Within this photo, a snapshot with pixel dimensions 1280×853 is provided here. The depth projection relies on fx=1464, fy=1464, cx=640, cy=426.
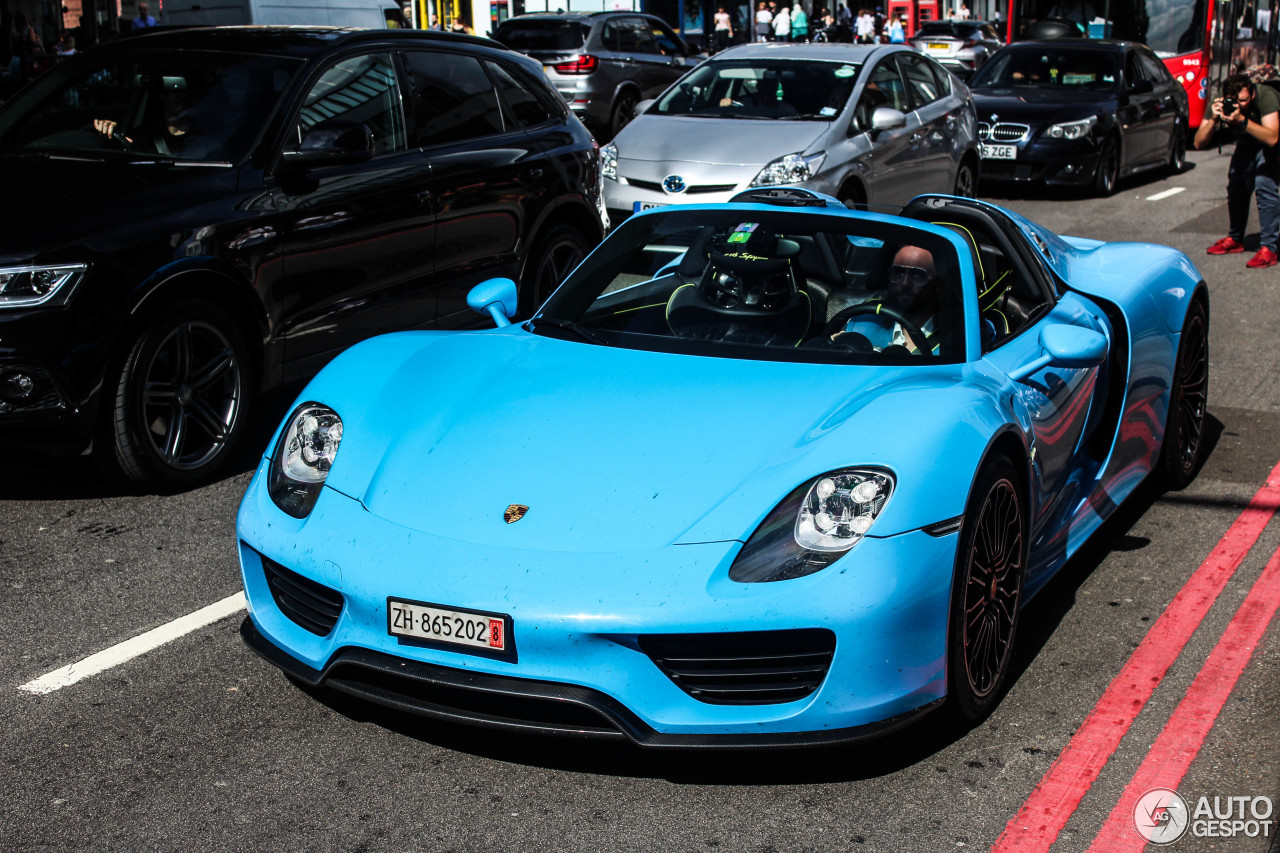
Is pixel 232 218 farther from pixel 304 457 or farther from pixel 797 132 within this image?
pixel 797 132

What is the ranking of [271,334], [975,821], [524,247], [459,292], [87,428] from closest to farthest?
[975,821], [87,428], [271,334], [459,292], [524,247]

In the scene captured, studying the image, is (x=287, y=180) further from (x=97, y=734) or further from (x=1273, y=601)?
(x=1273, y=601)

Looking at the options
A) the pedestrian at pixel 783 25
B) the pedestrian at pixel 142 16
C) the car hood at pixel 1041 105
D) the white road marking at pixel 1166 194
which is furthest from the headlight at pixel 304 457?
the pedestrian at pixel 783 25

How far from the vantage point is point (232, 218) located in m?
6.15

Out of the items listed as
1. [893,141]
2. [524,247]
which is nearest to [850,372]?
[524,247]

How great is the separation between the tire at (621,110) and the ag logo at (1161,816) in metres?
18.3

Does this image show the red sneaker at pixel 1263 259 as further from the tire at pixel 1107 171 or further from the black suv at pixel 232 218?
the black suv at pixel 232 218

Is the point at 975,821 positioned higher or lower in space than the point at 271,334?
lower

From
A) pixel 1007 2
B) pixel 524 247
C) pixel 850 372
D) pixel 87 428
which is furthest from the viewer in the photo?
pixel 1007 2

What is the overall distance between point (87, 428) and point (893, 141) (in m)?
7.79

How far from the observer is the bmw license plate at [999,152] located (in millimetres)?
15445

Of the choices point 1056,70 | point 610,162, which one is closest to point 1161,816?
point 610,162

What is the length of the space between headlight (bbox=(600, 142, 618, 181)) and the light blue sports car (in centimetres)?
611

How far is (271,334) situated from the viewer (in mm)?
6379
